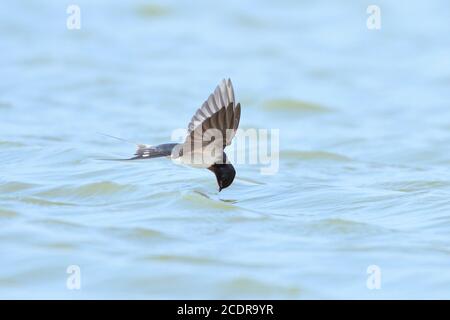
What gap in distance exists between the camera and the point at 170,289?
587 centimetres

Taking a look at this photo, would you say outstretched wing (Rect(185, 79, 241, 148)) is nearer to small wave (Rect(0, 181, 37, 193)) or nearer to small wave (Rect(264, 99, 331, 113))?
small wave (Rect(0, 181, 37, 193))

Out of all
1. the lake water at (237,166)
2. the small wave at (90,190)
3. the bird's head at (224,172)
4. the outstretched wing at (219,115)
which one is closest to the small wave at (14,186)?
the lake water at (237,166)

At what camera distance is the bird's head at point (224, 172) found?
7430 mm

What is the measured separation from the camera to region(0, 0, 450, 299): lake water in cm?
612

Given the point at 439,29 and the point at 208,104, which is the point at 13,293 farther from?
the point at 439,29

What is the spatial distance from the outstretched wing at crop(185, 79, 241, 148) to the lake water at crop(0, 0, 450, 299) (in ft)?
2.26

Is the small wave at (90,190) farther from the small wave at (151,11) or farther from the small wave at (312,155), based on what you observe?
the small wave at (151,11)

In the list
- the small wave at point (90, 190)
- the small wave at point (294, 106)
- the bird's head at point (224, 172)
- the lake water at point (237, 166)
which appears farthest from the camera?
the small wave at point (294, 106)

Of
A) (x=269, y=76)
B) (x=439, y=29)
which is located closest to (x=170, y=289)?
(x=269, y=76)

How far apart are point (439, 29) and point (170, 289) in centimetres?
1296

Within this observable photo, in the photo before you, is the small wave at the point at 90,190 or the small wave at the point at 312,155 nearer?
the small wave at the point at 90,190

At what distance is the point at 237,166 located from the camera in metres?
9.50

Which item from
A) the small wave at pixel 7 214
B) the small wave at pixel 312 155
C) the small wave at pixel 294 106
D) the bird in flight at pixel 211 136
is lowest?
the small wave at pixel 7 214
